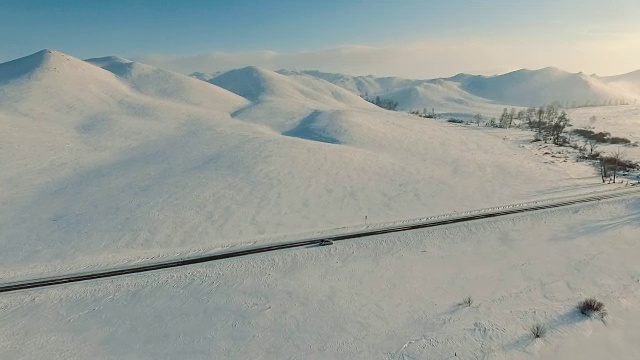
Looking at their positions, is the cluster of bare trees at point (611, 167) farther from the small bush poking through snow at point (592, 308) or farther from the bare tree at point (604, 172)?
the small bush poking through snow at point (592, 308)

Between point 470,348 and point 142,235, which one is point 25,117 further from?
point 470,348

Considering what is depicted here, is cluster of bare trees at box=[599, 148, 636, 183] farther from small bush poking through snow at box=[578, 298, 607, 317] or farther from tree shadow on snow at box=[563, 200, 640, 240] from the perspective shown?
small bush poking through snow at box=[578, 298, 607, 317]

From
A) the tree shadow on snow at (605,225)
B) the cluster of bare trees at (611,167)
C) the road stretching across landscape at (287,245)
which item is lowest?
the tree shadow on snow at (605,225)

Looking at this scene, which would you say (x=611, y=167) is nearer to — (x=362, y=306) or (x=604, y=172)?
(x=604, y=172)

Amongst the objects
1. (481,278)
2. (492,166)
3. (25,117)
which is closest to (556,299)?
(481,278)

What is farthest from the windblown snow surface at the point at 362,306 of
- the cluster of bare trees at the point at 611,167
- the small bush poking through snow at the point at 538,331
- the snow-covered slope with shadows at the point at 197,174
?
the cluster of bare trees at the point at 611,167
